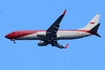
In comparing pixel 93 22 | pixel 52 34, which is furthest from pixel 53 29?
pixel 93 22

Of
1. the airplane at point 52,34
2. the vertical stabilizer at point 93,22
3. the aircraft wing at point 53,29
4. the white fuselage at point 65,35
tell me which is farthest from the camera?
the vertical stabilizer at point 93,22

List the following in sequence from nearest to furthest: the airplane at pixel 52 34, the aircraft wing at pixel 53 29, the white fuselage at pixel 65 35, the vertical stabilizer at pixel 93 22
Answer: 1. the aircraft wing at pixel 53 29
2. the airplane at pixel 52 34
3. the white fuselage at pixel 65 35
4. the vertical stabilizer at pixel 93 22

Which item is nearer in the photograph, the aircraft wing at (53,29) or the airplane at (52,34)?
the aircraft wing at (53,29)

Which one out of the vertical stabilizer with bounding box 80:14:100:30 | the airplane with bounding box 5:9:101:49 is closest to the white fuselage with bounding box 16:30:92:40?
the airplane with bounding box 5:9:101:49

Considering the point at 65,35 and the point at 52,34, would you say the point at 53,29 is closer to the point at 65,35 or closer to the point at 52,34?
the point at 52,34

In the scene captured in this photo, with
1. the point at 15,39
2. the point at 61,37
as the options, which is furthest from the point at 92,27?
the point at 15,39

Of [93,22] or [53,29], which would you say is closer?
[53,29]

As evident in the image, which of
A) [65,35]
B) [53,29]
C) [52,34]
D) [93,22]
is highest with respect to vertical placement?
[93,22]

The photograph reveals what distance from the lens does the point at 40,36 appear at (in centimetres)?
12275

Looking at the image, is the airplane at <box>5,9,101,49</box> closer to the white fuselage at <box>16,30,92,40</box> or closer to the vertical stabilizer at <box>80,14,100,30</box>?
the white fuselage at <box>16,30,92,40</box>

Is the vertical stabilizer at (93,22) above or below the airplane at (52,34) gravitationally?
above

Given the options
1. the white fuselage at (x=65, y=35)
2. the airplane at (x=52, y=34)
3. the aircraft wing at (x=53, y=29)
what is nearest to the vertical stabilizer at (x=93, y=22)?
the airplane at (x=52, y=34)

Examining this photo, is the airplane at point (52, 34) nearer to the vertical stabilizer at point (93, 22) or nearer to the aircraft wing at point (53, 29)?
the aircraft wing at point (53, 29)

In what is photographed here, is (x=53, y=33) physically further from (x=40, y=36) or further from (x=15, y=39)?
(x=15, y=39)
